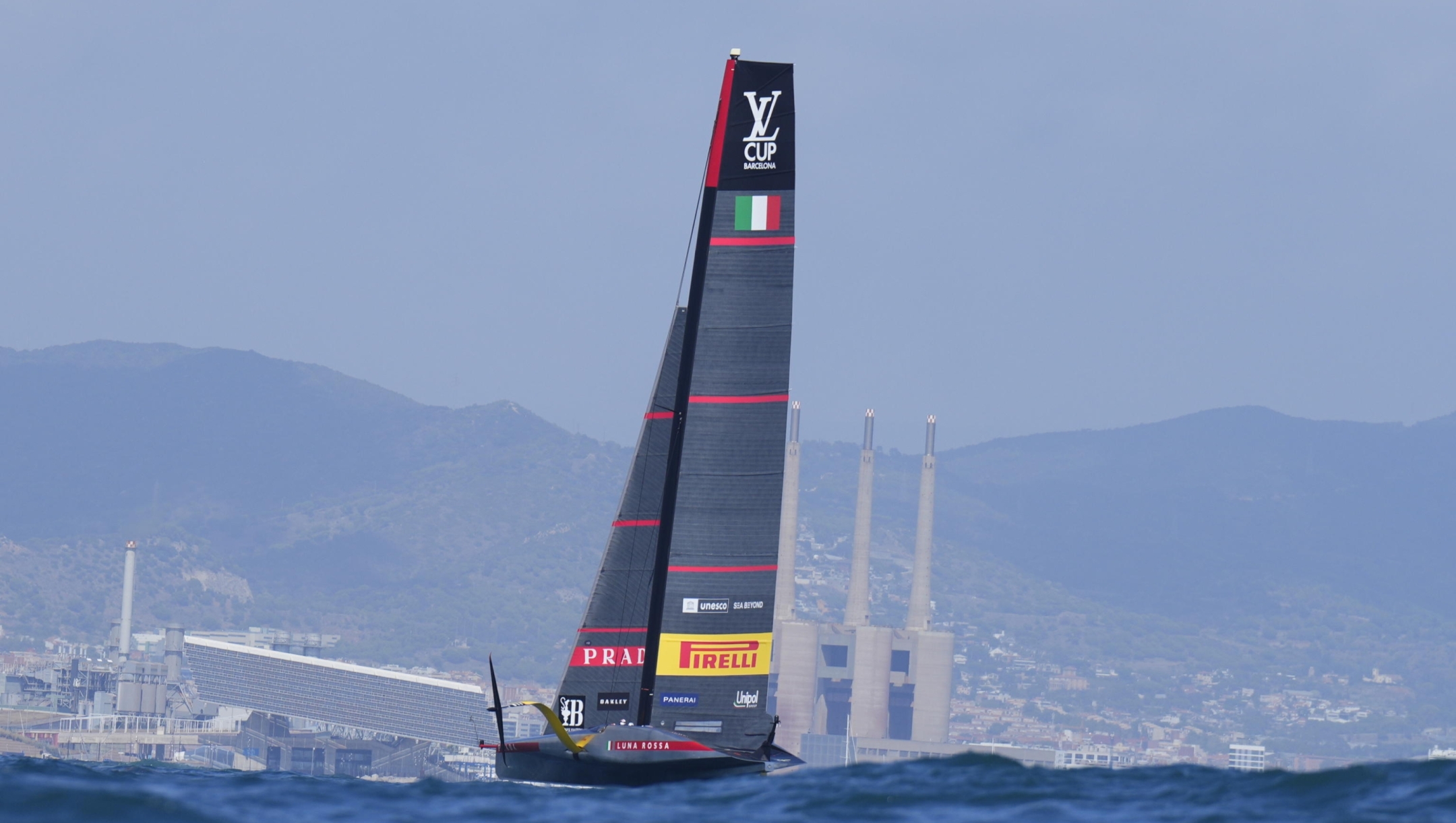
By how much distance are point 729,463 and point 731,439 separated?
0.83ft

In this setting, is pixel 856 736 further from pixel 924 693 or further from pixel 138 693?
pixel 138 693

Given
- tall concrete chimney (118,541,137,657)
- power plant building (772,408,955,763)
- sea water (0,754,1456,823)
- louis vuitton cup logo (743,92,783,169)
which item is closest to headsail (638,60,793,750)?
louis vuitton cup logo (743,92,783,169)

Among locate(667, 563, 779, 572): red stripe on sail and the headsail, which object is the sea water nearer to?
the headsail

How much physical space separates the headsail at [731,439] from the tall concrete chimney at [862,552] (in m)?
132

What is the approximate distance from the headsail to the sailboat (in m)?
0.01

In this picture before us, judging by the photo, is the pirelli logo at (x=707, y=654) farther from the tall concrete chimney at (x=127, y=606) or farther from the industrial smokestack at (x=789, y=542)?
the tall concrete chimney at (x=127, y=606)

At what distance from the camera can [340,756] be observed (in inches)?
5384

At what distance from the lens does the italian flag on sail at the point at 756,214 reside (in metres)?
20.5

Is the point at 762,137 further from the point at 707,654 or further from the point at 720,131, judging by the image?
the point at 707,654

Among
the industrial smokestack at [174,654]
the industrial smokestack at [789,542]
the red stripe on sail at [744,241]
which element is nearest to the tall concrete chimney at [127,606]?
the industrial smokestack at [174,654]

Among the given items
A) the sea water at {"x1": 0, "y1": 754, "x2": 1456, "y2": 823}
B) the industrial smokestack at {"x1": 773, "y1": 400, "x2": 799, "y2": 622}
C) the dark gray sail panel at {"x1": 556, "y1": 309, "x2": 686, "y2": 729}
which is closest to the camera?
the sea water at {"x1": 0, "y1": 754, "x2": 1456, "y2": 823}

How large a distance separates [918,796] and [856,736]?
446 ft

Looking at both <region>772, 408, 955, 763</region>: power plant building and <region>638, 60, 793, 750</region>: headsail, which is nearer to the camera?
<region>638, 60, 793, 750</region>: headsail

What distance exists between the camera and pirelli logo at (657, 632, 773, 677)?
817 inches
